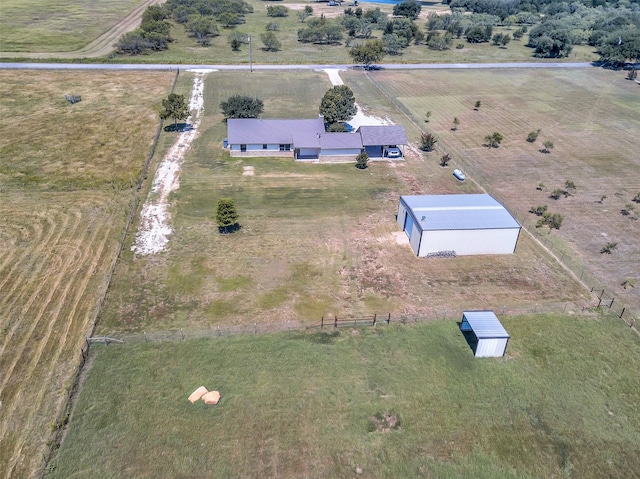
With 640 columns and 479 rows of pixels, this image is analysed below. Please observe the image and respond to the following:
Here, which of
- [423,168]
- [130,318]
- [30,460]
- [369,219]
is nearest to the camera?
[30,460]

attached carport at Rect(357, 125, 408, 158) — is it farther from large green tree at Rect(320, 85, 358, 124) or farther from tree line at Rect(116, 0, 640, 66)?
tree line at Rect(116, 0, 640, 66)

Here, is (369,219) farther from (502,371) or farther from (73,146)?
(73,146)

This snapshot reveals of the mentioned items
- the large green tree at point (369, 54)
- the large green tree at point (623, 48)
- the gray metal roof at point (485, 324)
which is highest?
the large green tree at point (623, 48)

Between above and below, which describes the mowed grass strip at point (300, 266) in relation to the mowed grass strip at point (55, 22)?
below

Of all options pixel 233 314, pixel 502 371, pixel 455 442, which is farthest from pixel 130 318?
pixel 502 371

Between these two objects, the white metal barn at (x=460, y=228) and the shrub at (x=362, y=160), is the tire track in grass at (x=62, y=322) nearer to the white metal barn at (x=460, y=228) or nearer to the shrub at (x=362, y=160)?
the white metal barn at (x=460, y=228)

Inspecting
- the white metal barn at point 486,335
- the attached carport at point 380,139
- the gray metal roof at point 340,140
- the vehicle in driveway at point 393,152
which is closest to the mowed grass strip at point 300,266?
the white metal barn at point 486,335

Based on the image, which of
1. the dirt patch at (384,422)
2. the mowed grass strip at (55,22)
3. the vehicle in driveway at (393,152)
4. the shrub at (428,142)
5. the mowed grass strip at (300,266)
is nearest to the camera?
the dirt patch at (384,422)

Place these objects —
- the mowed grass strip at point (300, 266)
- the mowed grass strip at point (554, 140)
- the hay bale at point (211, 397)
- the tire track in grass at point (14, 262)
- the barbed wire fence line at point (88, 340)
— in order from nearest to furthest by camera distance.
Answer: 1. the barbed wire fence line at point (88, 340)
2. the hay bale at point (211, 397)
3. the mowed grass strip at point (300, 266)
4. the tire track in grass at point (14, 262)
5. the mowed grass strip at point (554, 140)
